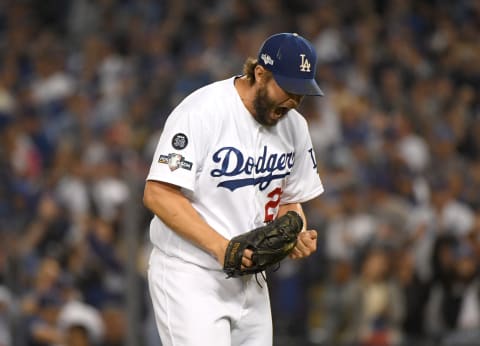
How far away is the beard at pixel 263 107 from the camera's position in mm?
4598

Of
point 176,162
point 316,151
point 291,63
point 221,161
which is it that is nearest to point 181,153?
point 176,162

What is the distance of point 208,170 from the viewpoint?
460 cm

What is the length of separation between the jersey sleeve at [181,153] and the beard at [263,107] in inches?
10.2

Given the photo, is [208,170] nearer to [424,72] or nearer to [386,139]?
[386,139]

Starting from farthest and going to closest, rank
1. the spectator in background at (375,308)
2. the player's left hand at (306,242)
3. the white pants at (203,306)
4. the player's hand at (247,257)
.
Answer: the spectator in background at (375,308) < the player's left hand at (306,242) < the white pants at (203,306) < the player's hand at (247,257)

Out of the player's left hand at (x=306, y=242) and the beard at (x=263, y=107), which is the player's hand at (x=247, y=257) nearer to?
the player's left hand at (x=306, y=242)

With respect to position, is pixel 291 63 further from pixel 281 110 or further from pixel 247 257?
pixel 247 257

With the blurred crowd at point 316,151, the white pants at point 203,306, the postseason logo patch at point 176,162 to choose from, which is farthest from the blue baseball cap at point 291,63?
the blurred crowd at point 316,151

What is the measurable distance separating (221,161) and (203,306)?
585 millimetres

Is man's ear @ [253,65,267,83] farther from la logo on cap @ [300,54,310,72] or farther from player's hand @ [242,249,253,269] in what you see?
player's hand @ [242,249,253,269]

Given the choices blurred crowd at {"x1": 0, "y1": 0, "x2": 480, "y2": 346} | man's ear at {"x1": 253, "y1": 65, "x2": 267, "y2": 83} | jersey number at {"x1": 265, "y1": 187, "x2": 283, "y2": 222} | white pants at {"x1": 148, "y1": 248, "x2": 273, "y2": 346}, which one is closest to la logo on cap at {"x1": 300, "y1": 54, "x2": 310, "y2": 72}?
man's ear at {"x1": 253, "y1": 65, "x2": 267, "y2": 83}

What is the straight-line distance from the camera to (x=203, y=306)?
461 cm

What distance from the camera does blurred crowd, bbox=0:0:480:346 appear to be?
27.9ft

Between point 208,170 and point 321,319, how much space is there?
4.24m
